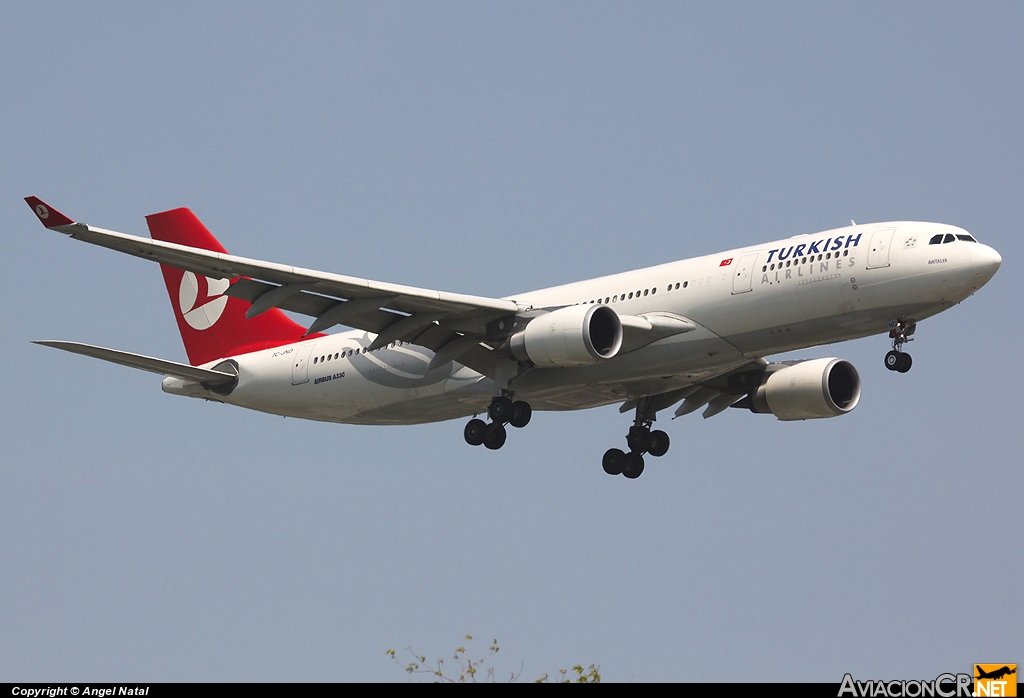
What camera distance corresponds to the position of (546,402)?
40562mm

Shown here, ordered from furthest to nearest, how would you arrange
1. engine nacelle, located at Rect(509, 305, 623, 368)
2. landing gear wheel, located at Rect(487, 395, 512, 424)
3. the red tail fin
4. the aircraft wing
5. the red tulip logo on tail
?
the red tulip logo on tail
the red tail fin
landing gear wheel, located at Rect(487, 395, 512, 424)
engine nacelle, located at Rect(509, 305, 623, 368)
the aircraft wing

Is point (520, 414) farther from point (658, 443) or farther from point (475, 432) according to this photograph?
point (658, 443)

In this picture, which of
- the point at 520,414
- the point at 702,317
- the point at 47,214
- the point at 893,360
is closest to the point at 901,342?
the point at 893,360

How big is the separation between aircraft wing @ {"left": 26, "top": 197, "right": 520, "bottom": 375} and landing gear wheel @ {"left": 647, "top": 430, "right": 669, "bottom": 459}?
675 centimetres

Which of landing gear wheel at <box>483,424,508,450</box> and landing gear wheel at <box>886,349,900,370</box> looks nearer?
landing gear wheel at <box>886,349,900,370</box>

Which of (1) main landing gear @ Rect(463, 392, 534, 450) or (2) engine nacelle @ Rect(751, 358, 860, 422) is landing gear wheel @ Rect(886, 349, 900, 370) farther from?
(1) main landing gear @ Rect(463, 392, 534, 450)

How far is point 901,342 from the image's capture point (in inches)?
1393

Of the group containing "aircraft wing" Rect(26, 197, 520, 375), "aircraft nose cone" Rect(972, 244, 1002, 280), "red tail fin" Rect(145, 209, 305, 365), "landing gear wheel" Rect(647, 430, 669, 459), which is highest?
"red tail fin" Rect(145, 209, 305, 365)

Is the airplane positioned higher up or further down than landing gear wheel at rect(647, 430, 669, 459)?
higher up

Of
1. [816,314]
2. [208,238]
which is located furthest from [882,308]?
[208,238]

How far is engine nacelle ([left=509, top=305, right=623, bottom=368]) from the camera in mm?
36031

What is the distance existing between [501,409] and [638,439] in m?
6.34

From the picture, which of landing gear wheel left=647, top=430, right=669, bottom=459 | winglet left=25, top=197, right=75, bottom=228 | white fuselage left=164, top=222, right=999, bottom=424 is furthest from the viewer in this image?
landing gear wheel left=647, top=430, right=669, bottom=459

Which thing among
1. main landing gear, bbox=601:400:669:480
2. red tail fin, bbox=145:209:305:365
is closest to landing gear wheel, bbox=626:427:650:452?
main landing gear, bbox=601:400:669:480
